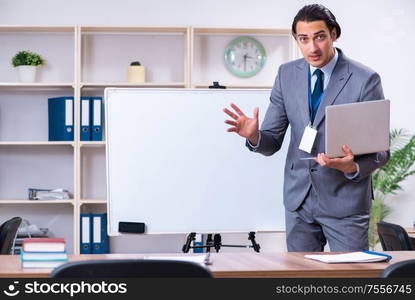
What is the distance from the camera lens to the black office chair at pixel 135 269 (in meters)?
1.50

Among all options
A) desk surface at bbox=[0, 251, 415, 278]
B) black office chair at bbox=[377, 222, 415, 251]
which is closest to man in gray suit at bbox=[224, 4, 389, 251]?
black office chair at bbox=[377, 222, 415, 251]

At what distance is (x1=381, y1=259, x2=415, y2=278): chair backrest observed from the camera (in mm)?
1611

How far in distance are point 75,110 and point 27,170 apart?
2.35 feet

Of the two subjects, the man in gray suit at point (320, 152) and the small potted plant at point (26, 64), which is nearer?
the man in gray suit at point (320, 152)

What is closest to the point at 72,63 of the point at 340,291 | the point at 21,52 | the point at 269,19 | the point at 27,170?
the point at 21,52

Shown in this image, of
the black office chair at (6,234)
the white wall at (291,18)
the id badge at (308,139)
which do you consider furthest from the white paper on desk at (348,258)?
the white wall at (291,18)

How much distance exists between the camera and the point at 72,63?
19.3ft

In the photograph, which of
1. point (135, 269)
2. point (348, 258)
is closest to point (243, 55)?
point (348, 258)

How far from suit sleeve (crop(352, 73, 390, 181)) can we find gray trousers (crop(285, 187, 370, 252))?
184 mm

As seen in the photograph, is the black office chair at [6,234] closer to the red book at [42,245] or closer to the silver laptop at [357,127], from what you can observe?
the red book at [42,245]

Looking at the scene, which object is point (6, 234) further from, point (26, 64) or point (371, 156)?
point (26, 64)

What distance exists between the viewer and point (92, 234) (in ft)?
18.1

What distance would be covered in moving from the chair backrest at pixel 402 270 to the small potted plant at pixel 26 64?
450 centimetres

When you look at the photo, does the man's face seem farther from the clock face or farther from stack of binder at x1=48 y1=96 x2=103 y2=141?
the clock face
